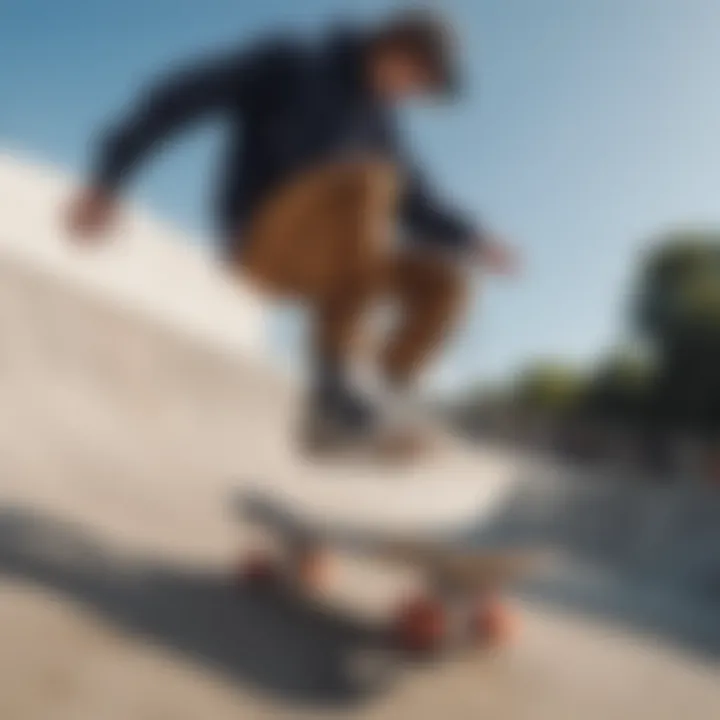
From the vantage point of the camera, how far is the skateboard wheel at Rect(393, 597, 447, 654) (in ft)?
1.66

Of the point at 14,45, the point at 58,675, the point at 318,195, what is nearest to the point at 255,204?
the point at 318,195

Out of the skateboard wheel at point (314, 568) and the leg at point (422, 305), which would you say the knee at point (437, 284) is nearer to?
the leg at point (422, 305)

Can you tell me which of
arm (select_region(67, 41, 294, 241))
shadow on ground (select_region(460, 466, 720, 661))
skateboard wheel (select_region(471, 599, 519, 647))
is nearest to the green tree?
shadow on ground (select_region(460, 466, 720, 661))

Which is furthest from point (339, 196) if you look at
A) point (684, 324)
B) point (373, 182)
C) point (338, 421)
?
point (684, 324)

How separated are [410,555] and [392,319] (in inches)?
5.5

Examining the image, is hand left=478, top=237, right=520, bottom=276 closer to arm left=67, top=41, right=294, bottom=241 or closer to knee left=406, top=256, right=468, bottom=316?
knee left=406, top=256, right=468, bottom=316

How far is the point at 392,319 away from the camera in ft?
1.77

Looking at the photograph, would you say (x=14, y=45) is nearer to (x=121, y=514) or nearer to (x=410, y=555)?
Result: (x=121, y=514)

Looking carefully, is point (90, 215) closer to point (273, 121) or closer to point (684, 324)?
point (273, 121)

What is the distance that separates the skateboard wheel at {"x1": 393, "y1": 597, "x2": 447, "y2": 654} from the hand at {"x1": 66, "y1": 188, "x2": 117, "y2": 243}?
28 cm

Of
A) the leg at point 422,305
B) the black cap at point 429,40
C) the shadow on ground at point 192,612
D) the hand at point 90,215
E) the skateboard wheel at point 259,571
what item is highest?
the black cap at point 429,40

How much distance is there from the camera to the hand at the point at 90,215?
49 cm

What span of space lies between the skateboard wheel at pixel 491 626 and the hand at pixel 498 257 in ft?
0.65

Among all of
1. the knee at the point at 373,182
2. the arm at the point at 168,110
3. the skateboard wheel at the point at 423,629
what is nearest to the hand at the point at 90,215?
the arm at the point at 168,110
